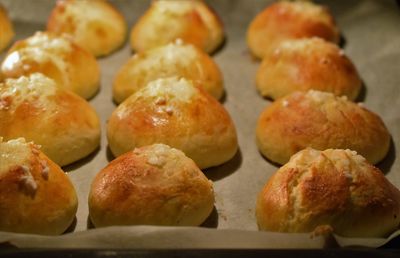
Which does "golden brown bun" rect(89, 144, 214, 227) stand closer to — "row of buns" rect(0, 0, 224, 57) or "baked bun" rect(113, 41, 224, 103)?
"baked bun" rect(113, 41, 224, 103)

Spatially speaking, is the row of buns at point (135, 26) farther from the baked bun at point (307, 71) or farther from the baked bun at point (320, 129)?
the baked bun at point (320, 129)

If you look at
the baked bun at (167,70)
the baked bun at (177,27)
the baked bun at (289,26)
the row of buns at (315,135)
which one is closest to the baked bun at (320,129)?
the row of buns at (315,135)

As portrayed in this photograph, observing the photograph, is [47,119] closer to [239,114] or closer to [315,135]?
[239,114]

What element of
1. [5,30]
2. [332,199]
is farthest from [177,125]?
[5,30]

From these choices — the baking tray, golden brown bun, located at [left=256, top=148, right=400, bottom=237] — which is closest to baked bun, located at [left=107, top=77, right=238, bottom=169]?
the baking tray

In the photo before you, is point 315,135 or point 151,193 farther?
point 315,135

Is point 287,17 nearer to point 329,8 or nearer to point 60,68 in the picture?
point 329,8
